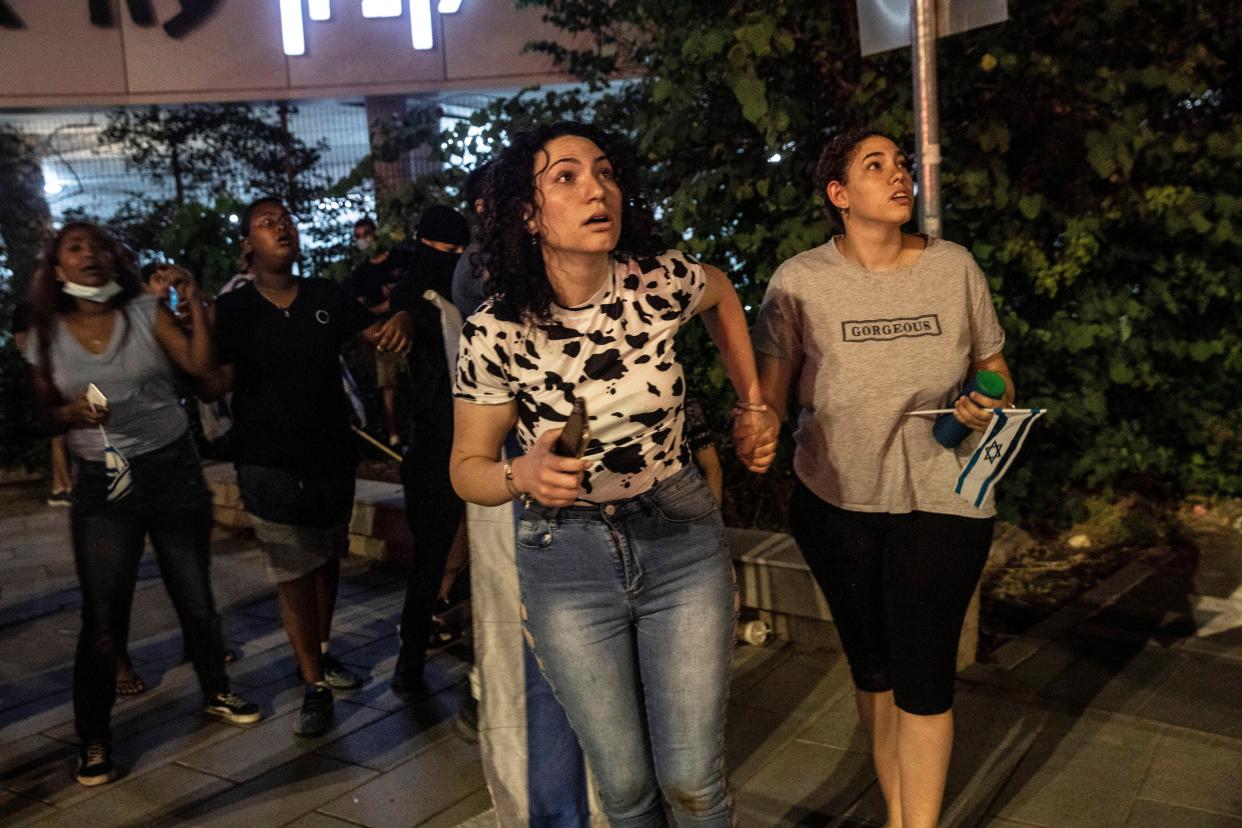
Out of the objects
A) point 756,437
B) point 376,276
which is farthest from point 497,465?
point 376,276

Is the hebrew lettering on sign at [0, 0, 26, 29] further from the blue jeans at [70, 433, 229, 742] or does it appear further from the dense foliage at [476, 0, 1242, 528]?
the blue jeans at [70, 433, 229, 742]

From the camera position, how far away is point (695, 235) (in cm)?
578

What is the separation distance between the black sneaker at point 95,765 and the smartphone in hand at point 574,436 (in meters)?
2.83

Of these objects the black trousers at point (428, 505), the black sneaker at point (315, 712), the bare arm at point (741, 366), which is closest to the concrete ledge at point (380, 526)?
the black trousers at point (428, 505)

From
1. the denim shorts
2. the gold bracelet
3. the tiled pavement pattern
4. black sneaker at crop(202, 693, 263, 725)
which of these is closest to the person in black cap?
the denim shorts

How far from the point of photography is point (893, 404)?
3.00 metres

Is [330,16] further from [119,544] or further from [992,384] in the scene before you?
[992,384]

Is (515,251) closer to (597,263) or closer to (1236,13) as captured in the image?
(597,263)

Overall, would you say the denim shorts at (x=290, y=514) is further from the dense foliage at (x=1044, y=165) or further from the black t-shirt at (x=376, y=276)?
the dense foliage at (x=1044, y=165)

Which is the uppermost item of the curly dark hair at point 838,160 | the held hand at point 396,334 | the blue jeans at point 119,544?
the curly dark hair at point 838,160

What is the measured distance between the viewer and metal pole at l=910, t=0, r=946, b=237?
3.97 metres

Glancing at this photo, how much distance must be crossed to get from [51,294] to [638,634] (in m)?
2.70

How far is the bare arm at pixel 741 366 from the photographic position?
9.47 ft

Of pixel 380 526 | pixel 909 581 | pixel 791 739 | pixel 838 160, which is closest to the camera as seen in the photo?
pixel 909 581
